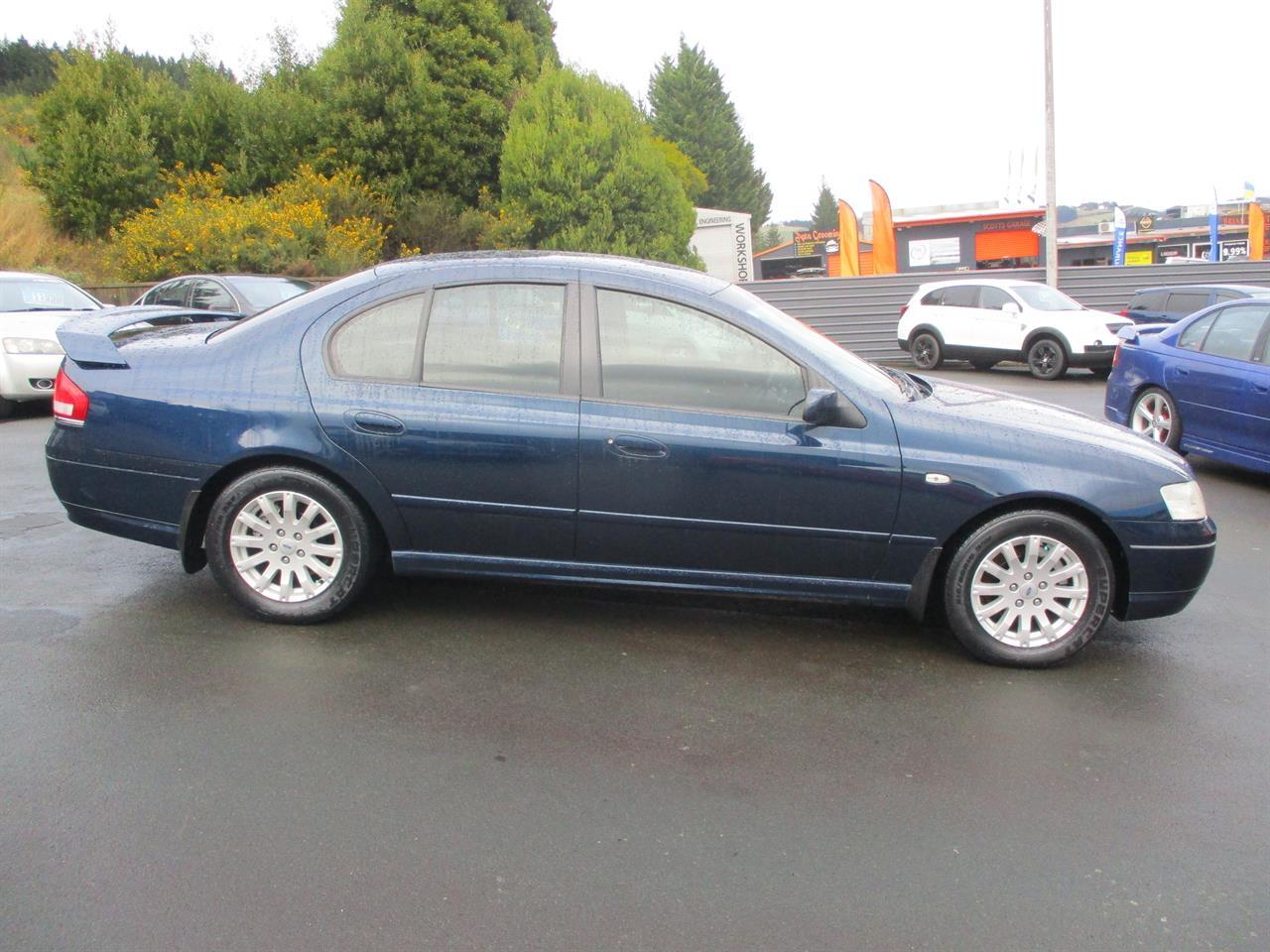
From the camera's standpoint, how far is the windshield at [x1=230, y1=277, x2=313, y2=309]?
41.5 feet

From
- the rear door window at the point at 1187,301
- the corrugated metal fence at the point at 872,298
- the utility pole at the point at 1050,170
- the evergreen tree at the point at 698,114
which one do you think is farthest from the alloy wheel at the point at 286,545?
the evergreen tree at the point at 698,114

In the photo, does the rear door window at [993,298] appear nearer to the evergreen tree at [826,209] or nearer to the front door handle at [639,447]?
the front door handle at [639,447]

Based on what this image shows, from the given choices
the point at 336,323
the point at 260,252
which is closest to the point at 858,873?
the point at 336,323

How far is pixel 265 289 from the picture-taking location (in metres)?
13.0

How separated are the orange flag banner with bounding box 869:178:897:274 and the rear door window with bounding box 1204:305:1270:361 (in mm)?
22967

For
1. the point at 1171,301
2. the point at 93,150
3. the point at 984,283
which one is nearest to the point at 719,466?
the point at 984,283

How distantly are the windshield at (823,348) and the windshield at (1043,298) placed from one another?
1419cm

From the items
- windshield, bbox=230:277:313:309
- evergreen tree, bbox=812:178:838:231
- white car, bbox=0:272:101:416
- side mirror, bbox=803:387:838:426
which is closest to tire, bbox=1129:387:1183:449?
side mirror, bbox=803:387:838:426

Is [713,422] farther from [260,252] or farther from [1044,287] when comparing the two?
[260,252]

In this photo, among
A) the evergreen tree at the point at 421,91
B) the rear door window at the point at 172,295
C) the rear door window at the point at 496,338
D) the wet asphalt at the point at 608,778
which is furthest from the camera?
the evergreen tree at the point at 421,91

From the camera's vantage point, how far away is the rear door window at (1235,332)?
8.30m

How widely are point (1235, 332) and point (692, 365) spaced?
595 cm

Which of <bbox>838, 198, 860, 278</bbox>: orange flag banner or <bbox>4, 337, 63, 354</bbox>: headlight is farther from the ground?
<bbox>838, 198, 860, 278</bbox>: orange flag banner

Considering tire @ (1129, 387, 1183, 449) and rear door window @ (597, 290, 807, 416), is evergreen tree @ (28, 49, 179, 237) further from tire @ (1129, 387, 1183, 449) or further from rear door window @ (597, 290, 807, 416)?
rear door window @ (597, 290, 807, 416)
